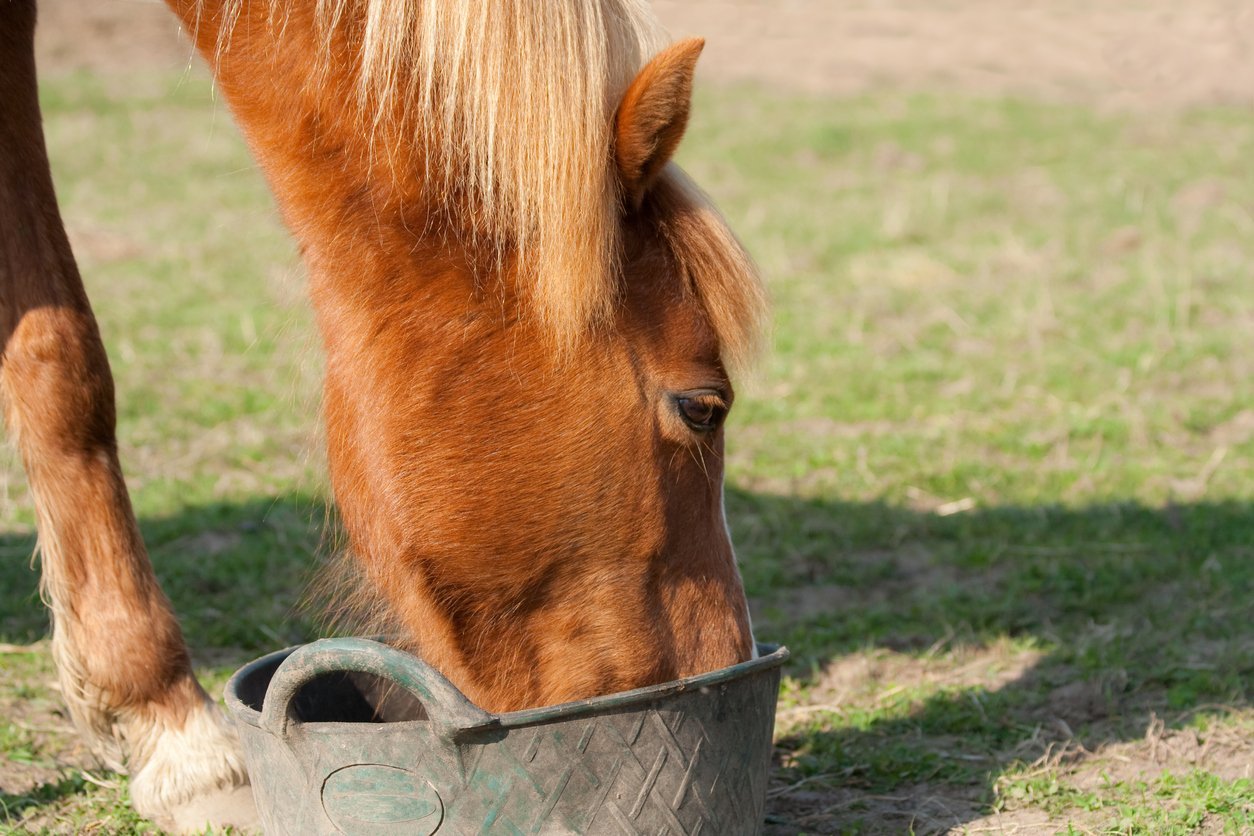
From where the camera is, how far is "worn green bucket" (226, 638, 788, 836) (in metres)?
1.93

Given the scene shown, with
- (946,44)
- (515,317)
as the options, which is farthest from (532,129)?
(946,44)

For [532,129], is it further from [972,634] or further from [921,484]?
[921,484]

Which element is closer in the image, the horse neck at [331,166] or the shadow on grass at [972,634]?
the horse neck at [331,166]

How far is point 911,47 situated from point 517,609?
14817 millimetres

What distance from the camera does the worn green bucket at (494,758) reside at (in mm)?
1930

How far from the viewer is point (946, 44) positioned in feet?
51.3

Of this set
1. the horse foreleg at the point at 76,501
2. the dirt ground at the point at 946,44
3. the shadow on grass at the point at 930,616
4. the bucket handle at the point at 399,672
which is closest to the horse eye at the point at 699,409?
the bucket handle at the point at 399,672

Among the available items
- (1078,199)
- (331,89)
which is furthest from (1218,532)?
(1078,199)

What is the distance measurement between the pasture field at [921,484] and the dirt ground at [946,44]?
185 inches

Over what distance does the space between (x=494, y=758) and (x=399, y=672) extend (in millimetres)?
206

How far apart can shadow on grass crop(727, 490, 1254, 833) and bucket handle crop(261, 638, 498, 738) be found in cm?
96

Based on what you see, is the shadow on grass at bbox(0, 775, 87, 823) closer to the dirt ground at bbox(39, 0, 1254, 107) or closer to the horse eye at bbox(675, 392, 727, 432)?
the horse eye at bbox(675, 392, 727, 432)

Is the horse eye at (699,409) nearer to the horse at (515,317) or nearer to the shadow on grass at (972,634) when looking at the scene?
the horse at (515,317)

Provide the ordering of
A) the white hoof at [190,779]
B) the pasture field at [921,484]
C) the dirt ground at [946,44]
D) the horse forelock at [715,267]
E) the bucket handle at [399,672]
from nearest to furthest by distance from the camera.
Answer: the bucket handle at [399,672] → the horse forelock at [715,267] → the white hoof at [190,779] → the pasture field at [921,484] → the dirt ground at [946,44]
